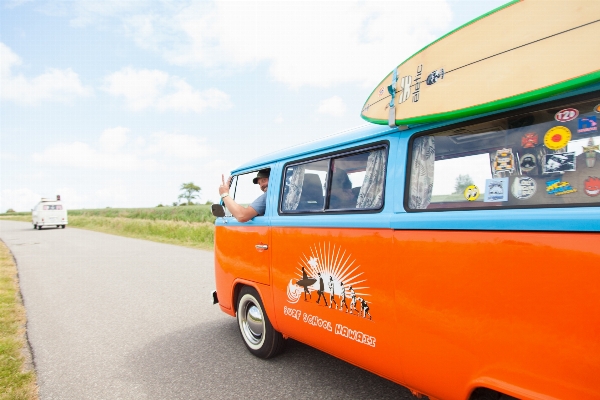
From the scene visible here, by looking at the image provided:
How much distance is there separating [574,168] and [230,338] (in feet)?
13.6

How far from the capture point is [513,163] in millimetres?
2094

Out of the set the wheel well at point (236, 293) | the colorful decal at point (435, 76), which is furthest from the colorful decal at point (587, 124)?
the wheel well at point (236, 293)

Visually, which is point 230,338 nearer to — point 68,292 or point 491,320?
point 491,320

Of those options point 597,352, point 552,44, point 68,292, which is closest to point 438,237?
point 597,352

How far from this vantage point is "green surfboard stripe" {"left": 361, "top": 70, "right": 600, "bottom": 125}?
1.73 meters

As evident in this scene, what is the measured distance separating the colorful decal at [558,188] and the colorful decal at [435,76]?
850 millimetres

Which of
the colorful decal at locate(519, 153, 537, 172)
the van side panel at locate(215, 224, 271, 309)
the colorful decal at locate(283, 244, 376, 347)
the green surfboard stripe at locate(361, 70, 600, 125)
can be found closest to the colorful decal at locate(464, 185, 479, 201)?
the colorful decal at locate(519, 153, 537, 172)

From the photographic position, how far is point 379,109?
8.95ft

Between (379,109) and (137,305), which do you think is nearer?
(379,109)

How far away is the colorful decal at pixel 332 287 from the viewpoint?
2.77m

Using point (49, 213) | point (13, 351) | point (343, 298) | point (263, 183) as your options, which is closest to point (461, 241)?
point (343, 298)

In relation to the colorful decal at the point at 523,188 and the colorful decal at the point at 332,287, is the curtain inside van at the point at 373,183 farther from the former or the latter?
the colorful decal at the point at 523,188

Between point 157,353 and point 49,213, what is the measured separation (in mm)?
32055

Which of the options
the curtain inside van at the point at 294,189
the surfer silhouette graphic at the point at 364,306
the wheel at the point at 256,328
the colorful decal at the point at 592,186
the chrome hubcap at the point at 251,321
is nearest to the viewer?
the colorful decal at the point at 592,186
